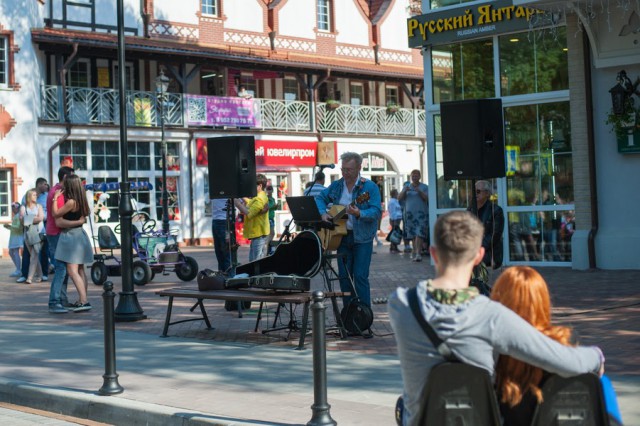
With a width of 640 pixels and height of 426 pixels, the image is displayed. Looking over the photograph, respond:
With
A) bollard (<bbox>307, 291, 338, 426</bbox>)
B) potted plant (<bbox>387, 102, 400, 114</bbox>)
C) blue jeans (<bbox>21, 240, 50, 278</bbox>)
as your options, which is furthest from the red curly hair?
potted plant (<bbox>387, 102, 400, 114</bbox>)

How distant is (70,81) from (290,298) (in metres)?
27.6

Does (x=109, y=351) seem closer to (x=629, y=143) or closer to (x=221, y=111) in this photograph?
(x=629, y=143)

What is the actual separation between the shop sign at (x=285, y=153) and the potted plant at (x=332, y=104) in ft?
6.38

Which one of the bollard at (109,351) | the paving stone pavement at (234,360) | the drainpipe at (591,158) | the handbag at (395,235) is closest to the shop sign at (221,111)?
the handbag at (395,235)

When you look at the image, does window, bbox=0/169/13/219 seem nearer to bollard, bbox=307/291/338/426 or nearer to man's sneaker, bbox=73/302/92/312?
man's sneaker, bbox=73/302/92/312

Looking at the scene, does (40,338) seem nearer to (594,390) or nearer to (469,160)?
(469,160)

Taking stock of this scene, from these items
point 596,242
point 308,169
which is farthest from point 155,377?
point 308,169

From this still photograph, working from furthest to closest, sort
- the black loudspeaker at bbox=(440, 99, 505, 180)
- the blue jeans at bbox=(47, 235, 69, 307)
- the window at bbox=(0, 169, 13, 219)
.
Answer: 1. the window at bbox=(0, 169, 13, 219)
2. the blue jeans at bbox=(47, 235, 69, 307)
3. the black loudspeaker at bbox=(440, 99, 505, 180)

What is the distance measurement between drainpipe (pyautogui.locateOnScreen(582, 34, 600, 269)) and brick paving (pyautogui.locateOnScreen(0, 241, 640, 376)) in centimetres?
54

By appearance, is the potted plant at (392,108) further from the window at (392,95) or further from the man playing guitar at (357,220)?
the man playing guitar at (357,220)

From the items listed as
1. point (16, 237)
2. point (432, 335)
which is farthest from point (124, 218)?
point (16, 237)

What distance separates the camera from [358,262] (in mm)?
10234

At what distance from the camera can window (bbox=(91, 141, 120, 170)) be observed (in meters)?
34.4

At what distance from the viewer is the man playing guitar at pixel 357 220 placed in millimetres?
10125
